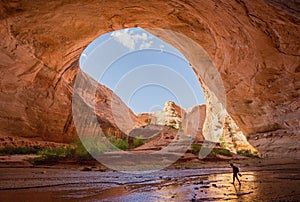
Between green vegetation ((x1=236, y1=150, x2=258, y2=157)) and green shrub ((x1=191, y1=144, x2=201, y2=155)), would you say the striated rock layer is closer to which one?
green vegetation ((x1=236, y1=150, x2=258, y2=157))

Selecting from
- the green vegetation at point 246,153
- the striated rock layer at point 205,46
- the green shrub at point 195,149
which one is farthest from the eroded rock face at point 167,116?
the striated rock layer at point 205,46

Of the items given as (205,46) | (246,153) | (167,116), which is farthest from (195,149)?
(167,116)

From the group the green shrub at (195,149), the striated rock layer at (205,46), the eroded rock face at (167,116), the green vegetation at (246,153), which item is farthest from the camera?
the eroded rock face at (167,116)

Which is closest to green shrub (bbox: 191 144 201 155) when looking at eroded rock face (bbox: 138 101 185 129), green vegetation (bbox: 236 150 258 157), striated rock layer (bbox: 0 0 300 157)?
green vegetation (bbox: 236 150 258 157)

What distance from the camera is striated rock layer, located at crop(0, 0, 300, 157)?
723 cm

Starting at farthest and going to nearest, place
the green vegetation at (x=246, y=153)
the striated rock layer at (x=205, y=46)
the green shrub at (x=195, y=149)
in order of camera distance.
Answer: the green shrub at (x=195, y=149), the green vegetation at (x=246, y=153), the striated rock layer at (x=205, y=46)

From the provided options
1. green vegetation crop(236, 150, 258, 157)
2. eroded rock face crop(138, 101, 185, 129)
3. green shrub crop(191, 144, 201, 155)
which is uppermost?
eroded rock face crop(138, 101, 185, 129)

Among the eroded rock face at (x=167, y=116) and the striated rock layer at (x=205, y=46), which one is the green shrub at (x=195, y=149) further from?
the eroded rock face at (x=167, y=116)

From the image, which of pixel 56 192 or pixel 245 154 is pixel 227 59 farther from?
pixel 56 192

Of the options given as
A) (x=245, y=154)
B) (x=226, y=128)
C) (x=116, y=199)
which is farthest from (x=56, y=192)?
(x=226, y=128)

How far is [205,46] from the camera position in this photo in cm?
1066

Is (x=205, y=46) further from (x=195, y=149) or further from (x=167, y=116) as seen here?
(x=167, y=116)

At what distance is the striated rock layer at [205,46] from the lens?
285 inches

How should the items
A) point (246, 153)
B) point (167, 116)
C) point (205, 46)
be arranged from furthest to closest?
point (167, 116) < point (246, 153) < point (205, 46)
